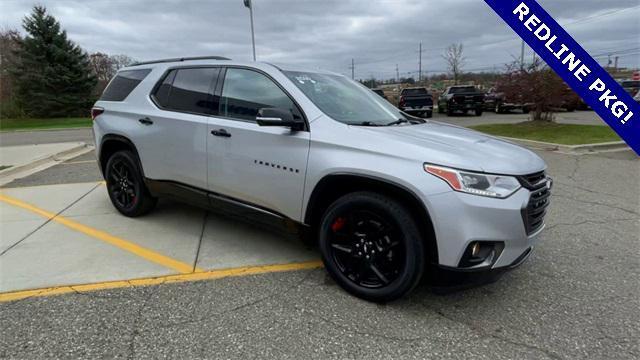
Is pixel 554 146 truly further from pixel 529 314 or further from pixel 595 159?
pixel 529 314

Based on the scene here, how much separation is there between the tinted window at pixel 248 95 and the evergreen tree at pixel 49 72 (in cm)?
3806

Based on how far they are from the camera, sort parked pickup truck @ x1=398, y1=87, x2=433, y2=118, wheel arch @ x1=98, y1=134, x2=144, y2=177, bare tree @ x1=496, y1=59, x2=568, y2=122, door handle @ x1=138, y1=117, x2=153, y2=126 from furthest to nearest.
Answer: parked pickup truck @ x1=398, y1=87, x2=433, y2=118 → bare tree @ x1=496, y1=59, x2=568, y2=122 → wheel arch @ x1=98, y1=134, x2=144, y2=177 → door handle @ x1=138, y1=117, x2=153, y2=126

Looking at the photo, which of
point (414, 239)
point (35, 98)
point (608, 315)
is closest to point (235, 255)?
point (414, 239)

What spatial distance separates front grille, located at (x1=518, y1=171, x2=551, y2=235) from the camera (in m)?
2.76

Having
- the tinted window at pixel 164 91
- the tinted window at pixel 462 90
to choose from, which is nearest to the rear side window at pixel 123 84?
the tinted window at pixel 164 91

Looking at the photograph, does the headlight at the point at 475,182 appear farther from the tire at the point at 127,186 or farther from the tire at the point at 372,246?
the tire at the point at 127,186

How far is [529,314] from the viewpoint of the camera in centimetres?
298

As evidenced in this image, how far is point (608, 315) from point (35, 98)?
42.1 metres

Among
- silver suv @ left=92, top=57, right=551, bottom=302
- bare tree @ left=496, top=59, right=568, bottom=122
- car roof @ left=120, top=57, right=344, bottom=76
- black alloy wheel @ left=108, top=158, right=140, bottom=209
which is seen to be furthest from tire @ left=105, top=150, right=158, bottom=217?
bare tree @ left=496, top=59, right=568, bottom=122

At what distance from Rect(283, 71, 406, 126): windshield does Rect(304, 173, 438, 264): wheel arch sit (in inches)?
20.0

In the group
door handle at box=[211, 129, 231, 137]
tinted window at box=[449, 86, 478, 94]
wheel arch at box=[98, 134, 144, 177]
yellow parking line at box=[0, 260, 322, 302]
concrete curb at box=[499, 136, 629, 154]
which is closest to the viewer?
yellow parking line at box=[0, 260, 322, 302]

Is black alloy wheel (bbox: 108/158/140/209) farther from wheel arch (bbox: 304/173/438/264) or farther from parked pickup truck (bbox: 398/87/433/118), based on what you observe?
parked pickup truck (bbox: 398/87/433/118)

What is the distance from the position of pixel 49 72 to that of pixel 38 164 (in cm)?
3089

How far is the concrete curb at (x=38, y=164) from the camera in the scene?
26.1 ft
